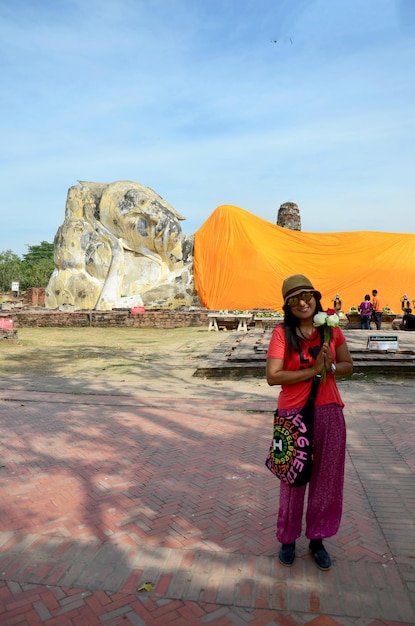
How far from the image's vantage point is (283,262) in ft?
83.6

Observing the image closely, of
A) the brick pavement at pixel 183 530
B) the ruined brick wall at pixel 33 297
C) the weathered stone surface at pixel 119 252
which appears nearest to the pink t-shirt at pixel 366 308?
the brick pavement at pixel 183 530

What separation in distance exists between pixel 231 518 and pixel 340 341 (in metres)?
1.43

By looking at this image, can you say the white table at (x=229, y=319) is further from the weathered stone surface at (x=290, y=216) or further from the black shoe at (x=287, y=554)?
the black shoe at (x=287, y=554)

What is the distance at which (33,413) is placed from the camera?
19.7ft

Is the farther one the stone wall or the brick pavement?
the stone wall

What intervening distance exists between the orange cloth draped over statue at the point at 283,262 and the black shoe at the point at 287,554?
70.0 feet

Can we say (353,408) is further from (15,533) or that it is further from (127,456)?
(15,533)

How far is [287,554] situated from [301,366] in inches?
40.6

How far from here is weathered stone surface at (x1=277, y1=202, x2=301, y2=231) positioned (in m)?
31.3

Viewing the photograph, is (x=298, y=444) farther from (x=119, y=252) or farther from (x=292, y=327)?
(x=119, y=252)

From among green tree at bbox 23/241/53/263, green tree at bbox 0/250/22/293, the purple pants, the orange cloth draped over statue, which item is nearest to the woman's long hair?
the purple pants

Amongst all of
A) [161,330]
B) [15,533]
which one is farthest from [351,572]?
[161,330]

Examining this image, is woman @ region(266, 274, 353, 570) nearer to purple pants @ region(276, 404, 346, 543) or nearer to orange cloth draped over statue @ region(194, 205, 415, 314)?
purple pants @ region(276, 404, 346, 543)

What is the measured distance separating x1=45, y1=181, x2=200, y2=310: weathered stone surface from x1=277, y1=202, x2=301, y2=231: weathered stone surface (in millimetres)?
7795
